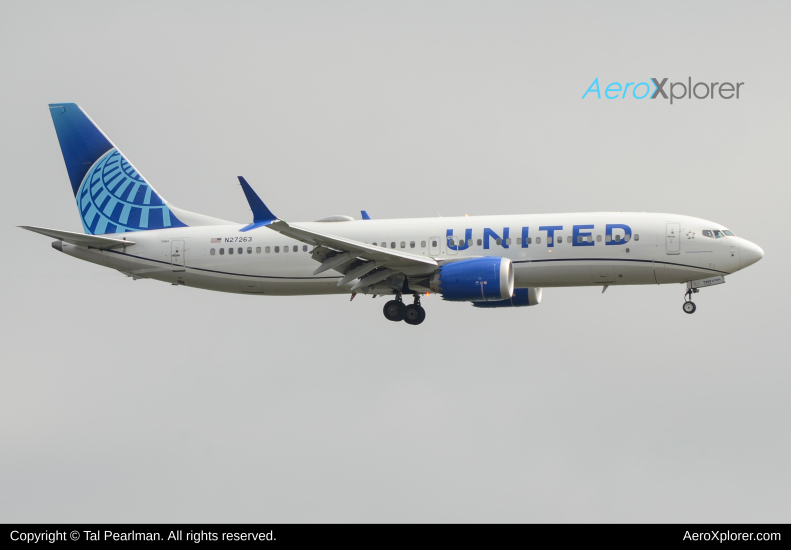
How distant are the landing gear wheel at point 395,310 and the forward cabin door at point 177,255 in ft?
31.8

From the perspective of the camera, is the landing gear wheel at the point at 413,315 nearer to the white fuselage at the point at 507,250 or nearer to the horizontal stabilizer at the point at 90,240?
the white fuselage at the point at 507,250

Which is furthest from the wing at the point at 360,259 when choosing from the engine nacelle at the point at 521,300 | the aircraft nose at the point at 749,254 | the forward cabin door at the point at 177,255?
the aircraft nose at the point at 749,254

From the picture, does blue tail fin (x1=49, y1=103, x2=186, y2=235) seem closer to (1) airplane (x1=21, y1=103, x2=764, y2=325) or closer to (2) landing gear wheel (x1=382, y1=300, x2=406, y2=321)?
(1) airplane (x1=21, y1=103, x2=764, y2=325)

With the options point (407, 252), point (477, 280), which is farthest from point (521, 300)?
point (477, 280)

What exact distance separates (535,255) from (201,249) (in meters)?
15.1

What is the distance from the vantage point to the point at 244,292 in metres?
49.8

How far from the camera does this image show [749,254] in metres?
45.2

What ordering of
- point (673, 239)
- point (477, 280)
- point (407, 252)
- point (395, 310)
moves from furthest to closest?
1. point (395, 310)
2. point (407, 252)
3. point (673, 239)
4. point (477, 280)

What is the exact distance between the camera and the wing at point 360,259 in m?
44.1

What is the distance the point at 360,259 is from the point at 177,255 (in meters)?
9.39

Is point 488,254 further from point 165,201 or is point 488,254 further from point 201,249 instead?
point 165,201

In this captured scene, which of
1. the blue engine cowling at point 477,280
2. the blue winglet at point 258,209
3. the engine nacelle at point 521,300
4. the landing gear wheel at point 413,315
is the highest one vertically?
the blue winglet at point 258,209

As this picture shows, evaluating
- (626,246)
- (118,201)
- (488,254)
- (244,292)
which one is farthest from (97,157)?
(626,246)

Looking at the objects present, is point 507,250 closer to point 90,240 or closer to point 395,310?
point 395,310
